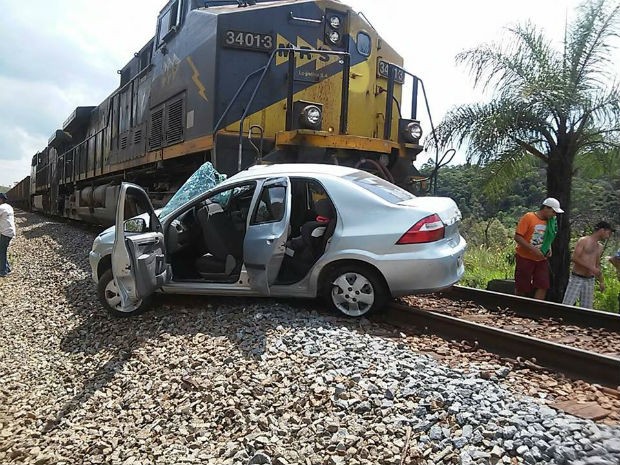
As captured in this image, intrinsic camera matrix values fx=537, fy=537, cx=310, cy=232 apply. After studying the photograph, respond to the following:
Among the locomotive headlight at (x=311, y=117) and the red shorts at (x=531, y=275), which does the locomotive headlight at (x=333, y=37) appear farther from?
the red shorts at (x=531, y=275)

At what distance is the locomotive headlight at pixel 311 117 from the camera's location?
6.54 metres

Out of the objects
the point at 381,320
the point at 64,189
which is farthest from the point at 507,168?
the point at 64,189

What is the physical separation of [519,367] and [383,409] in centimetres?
127

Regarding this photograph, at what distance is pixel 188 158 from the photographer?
8102mm

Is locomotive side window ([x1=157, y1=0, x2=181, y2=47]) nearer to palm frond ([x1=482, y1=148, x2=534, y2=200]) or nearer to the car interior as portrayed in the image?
the car interior

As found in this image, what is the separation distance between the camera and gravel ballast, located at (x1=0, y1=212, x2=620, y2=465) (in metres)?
2.62

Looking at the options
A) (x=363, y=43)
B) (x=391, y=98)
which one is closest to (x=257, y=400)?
(x=391, y=98)

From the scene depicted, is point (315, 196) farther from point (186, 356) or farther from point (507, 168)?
point (507, 168)

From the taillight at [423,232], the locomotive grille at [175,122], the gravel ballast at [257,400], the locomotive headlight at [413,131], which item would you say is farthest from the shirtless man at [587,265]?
the locomotive grille at [175,122]

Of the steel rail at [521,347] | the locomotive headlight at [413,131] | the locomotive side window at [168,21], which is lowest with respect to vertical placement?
the steel rail at [521,347]

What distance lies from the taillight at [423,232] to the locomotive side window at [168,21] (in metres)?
5.79

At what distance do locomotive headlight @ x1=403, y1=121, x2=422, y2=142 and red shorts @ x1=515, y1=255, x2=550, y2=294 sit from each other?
233cm

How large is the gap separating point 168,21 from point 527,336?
25.3ft

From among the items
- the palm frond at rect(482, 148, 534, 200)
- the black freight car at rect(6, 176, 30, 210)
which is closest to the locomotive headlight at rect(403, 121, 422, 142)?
the palm frond at rect(482, 148, 534, 200)
